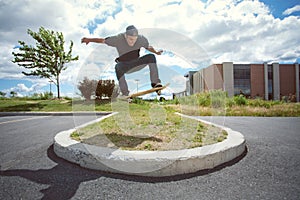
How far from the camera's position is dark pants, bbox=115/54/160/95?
3.86 m

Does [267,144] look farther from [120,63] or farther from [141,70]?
[120,63]

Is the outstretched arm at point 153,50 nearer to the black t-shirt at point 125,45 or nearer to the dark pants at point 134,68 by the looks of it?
the black t-shirt at point 125,45

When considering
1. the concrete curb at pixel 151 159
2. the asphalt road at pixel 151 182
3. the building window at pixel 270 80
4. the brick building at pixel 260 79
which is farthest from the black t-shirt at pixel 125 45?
the building window at pixel 270 80

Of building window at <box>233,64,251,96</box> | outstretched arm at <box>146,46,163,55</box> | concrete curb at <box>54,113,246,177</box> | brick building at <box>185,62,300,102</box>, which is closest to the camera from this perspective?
concrete curb at <box>54,113,246,177</box>

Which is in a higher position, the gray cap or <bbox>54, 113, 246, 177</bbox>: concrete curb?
the gray cap

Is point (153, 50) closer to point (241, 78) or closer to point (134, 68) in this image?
point (134, 68)

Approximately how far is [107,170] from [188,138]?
1.65 meters

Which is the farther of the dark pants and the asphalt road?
the dark pants

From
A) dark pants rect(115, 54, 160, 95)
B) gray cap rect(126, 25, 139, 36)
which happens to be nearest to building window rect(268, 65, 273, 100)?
dark pants rect(115, 54, 160, 95)

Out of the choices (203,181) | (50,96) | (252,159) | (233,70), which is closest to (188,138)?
(252,159)

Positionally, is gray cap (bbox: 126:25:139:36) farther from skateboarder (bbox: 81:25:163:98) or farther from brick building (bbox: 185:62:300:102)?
brick building (bbox: 185:62:300:102)

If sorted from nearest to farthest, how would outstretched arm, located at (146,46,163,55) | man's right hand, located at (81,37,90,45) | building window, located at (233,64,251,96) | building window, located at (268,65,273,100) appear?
man's right hand, located at (81,37,90,45) → outstretched arm, located at (146,46,163,55) → building window, located at (233,64,251,96) → building window, located at (268,65,273,100)

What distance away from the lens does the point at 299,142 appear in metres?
4.22

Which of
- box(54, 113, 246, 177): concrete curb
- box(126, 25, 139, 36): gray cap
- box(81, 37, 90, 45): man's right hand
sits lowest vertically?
box(54, 113, 246, 177): concrete curb
